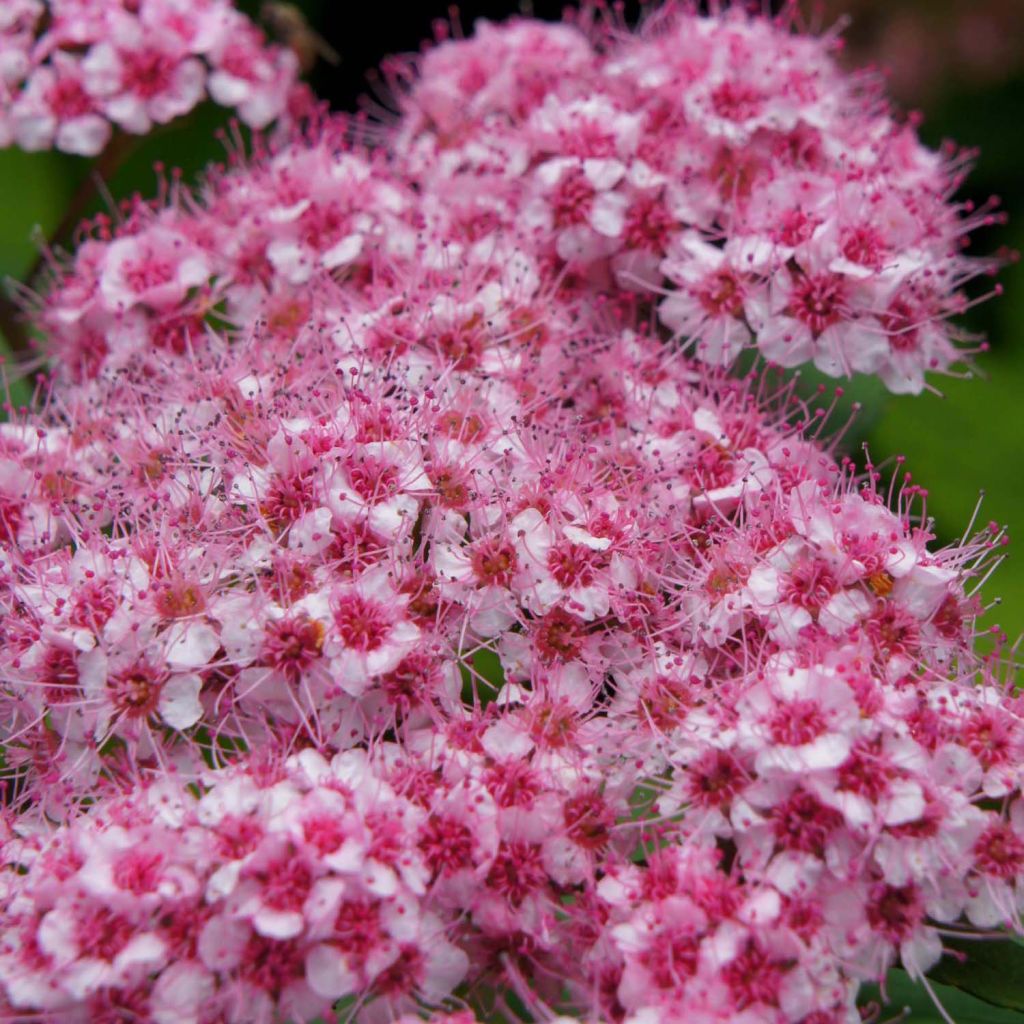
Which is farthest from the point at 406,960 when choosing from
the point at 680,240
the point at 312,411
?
the point at 680,240

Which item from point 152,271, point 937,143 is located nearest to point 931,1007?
point 152,271

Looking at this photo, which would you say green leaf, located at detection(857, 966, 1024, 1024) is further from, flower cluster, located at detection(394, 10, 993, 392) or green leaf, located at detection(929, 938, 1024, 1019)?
flower cluster, located at detection(394, 10, 993, 392)

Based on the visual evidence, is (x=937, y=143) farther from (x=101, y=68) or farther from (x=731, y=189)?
(x=101, y=68)

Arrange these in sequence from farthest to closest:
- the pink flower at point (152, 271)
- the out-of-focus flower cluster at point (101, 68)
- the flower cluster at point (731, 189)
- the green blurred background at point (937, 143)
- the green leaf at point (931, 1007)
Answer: the green blurred background at point (937, 143)
the out-of-focus flower cluster at point (101, 68)
the pink flower at point (152, 271)
the flower cluster at point (731, 189)
the green leaf at point (931, 1007)

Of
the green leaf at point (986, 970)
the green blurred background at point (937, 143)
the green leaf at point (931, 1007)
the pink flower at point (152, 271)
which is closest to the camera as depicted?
the green leaf at point (986, 970)

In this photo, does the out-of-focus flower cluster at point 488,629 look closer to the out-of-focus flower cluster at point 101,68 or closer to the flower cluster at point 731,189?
the flower cluster at point 731,189

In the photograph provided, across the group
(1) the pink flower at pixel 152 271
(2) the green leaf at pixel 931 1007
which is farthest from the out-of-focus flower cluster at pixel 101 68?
(2) the green leaf at pixel 931 1007
